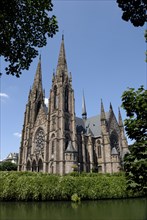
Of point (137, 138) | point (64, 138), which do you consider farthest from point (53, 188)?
point (64, 138)

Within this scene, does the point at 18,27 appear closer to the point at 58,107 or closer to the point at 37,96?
the point at 58,107

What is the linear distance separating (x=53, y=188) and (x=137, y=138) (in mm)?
18242

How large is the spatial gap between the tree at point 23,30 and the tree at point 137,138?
19.1 ft

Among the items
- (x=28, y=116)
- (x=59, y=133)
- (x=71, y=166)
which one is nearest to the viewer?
(x=71, y=166)

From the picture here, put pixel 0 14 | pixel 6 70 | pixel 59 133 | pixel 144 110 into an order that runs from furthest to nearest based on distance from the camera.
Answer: pixel 59 133 < pixel 6 70 < pixel 144 110 < pixel 0 14

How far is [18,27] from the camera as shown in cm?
961

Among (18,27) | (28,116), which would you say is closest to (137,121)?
(18,27)

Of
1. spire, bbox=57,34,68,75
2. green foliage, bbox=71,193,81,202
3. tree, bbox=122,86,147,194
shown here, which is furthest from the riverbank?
spire, bbox=57,34,68,75

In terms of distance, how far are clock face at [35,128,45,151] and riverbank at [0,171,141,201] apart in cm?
2225

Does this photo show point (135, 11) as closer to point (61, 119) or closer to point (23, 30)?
point (23, 30)

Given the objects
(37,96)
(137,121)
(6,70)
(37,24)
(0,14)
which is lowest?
(137,121)

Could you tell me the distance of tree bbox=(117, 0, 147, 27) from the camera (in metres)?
7.88

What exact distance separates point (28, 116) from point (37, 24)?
50397mm

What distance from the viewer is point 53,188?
2383cm
